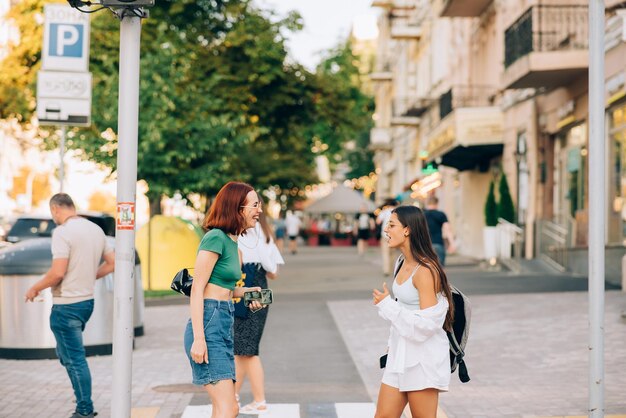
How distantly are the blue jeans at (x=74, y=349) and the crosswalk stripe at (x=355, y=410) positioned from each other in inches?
74.2

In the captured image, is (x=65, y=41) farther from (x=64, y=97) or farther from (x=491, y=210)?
(x=491, y=210)

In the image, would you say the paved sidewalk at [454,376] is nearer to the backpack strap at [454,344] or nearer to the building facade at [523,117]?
the backpack strap at [454,344]

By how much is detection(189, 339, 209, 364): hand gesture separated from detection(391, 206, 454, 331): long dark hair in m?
A: 1.23

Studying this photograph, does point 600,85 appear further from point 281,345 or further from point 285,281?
point 285,281

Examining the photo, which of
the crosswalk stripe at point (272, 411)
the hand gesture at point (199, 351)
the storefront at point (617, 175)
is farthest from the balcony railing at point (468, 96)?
the hand gesture at point (199, 351)

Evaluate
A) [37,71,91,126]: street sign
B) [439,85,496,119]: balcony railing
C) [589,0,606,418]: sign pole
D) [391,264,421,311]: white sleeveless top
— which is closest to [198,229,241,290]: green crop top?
[391,264,421,311]: white sleeveless top

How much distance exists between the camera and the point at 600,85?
6293 millimetres

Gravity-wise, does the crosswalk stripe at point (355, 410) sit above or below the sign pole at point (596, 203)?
below

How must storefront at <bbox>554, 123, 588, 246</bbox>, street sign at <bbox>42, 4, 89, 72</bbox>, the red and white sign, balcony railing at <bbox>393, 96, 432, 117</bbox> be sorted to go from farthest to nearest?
1. balcony railing at <bbox>393, 96, 432, 117</bbox>
2. storefront at <bbox>554, 123, 588, 246</bbox>
3. street sign at <bbox>42, 4, 89, 72</bbox>
4. the red and white sign

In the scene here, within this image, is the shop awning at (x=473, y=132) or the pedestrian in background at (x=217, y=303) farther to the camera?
the shop awning at (x=473, y=132)

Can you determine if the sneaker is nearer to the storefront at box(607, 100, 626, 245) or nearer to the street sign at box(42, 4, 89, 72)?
the street sign at box(42, 4, 89, 72)

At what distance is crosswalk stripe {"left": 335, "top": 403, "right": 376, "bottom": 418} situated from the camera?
8031 millimetres

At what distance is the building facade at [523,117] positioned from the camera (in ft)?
65.6

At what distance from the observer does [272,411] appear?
823 centimetres
